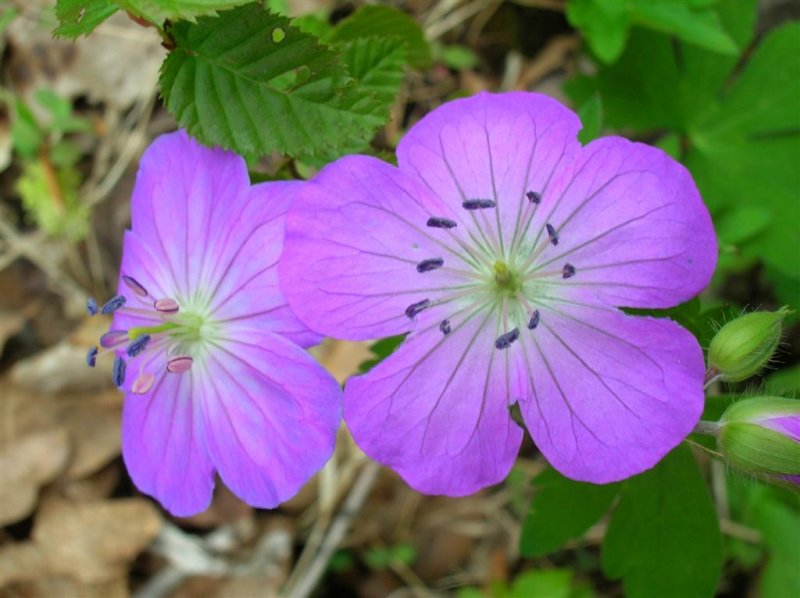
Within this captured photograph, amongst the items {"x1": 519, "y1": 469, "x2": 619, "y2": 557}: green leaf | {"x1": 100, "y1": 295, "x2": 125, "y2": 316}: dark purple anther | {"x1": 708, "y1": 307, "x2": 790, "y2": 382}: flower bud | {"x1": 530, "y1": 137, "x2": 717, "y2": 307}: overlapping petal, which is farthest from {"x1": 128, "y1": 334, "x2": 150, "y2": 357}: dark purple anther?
{"x1": 708, "y1": 307, "x2": 790, "y2": 382}: flower bud

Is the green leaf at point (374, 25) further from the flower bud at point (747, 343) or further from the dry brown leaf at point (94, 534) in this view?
the dry brown leaf at point (94, 534)

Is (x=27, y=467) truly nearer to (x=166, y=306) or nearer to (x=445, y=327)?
(x=166, y=306)

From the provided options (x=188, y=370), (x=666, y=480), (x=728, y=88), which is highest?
(x=188, y=370)

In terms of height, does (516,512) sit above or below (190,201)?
below

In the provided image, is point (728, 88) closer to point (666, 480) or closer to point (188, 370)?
point (666, 480)

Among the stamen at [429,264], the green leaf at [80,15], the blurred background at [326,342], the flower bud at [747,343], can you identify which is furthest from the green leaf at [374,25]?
the flower bud at [747,343]

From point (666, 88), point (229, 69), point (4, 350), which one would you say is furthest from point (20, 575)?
point (666, 88)
